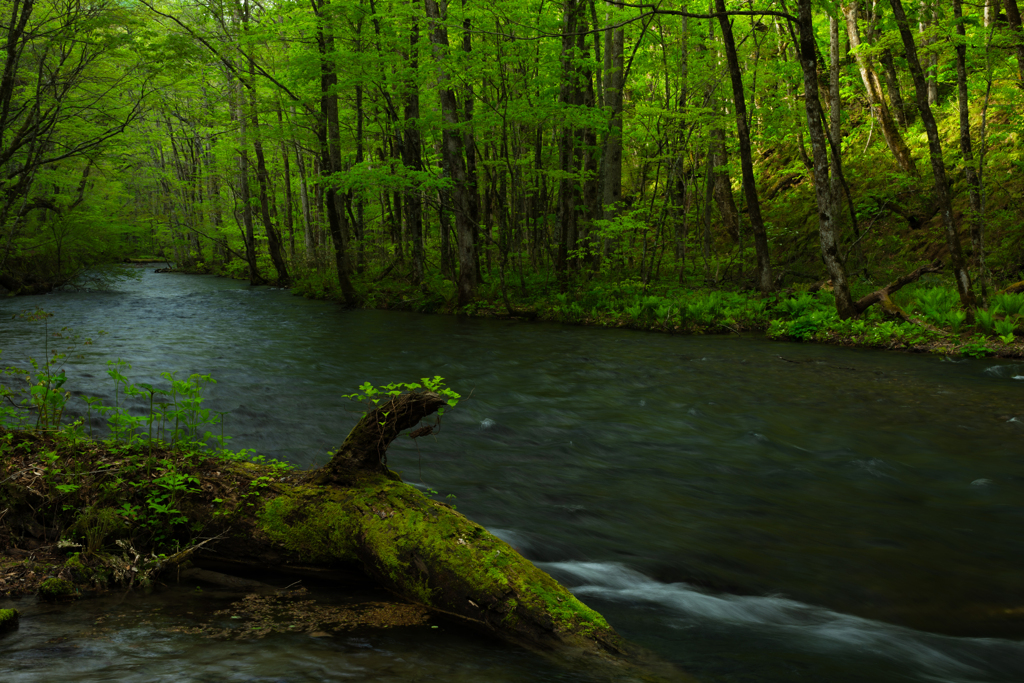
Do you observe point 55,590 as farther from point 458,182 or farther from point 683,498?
point 458,182

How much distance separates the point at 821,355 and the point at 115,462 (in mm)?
11829

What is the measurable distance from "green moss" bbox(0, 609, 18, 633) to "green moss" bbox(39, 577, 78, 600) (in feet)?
1.02

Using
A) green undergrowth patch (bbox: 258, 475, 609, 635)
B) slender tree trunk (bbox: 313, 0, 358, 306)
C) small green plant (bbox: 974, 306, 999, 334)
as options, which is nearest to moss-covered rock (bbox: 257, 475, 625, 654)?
green undergrowth patch (bbox: 258, 475, 609, 635)

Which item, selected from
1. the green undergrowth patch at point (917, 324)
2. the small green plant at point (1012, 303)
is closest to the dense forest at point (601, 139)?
the green undergrowth patch at point (917, 324)

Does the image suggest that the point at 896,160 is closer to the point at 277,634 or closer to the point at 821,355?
the point at 821,355

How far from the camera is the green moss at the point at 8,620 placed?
9.69ft

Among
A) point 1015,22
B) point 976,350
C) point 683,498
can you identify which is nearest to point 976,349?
point 976,350

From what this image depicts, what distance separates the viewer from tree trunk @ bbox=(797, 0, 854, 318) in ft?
40.4

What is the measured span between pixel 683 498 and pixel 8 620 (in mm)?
4936

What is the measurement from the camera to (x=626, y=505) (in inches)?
225

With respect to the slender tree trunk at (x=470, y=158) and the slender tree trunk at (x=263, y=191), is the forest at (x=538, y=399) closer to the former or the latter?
the slender tree trunk at (x=470, y=158)

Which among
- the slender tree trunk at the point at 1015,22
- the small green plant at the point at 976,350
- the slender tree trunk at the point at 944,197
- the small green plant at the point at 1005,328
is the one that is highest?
the slender tree trunk at the point at 1015,22

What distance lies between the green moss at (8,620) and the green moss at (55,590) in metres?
0.31

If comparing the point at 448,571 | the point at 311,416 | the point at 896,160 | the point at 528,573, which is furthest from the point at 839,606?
the point at 896,160
